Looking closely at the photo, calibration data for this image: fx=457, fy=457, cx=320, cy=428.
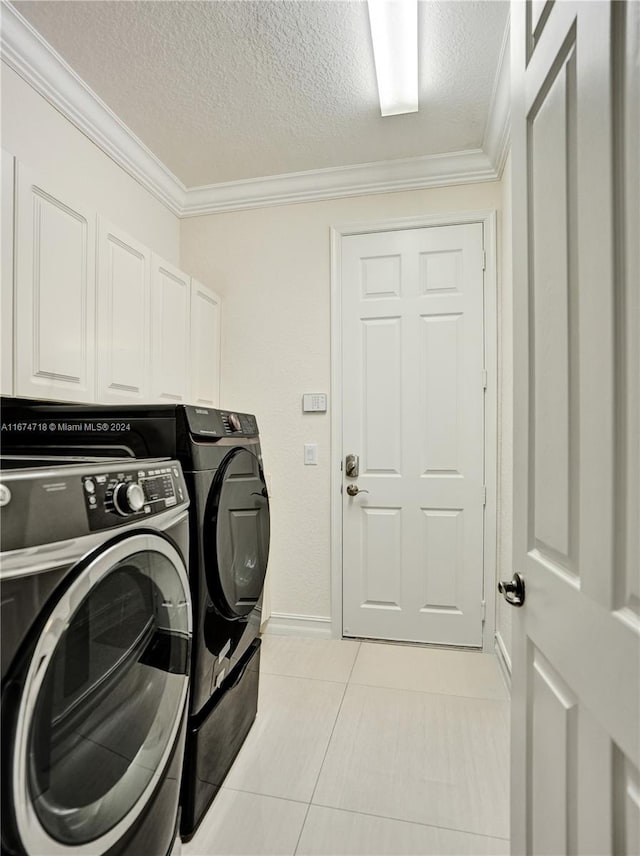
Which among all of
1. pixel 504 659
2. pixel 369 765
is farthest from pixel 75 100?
pixel 504 659

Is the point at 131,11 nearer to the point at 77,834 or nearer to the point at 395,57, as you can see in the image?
the point at 395,57

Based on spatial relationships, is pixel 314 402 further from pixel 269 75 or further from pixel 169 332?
pixel 269 75

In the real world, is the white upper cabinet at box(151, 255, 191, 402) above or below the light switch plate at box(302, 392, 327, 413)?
above

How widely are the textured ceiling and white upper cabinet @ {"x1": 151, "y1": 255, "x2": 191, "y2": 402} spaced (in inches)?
28.6

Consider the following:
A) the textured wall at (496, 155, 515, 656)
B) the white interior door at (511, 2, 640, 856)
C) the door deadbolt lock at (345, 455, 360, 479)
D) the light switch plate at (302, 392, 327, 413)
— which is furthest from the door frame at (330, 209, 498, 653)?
the white interior door at (511, 2, 640, 856)

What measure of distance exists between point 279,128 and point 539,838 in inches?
112

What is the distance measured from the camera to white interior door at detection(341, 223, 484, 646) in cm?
258

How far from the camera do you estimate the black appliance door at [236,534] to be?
57.8 inches

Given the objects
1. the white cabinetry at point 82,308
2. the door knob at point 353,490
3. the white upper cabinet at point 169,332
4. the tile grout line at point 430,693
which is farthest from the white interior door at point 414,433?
the white cabinetry at point 82,308

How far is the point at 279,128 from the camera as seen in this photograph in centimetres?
236

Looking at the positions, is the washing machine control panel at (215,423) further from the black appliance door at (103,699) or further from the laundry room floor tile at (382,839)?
the laundry room floor tile at (382,839)

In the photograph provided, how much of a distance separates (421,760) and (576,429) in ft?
5.01

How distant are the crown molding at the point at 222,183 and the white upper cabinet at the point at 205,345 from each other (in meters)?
0.65

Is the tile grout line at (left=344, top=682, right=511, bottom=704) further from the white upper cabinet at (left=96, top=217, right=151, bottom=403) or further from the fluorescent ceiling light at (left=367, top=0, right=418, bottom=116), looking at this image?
the fluorescent ceiling light at (left=367, top=0, right=418, bottom=116)
